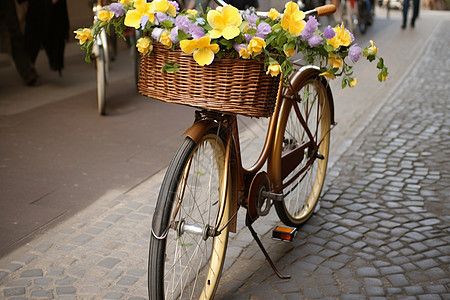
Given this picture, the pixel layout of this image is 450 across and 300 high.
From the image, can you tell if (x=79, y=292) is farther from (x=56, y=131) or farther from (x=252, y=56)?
(x=56, y=131)

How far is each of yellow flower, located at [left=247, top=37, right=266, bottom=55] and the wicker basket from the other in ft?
0.35

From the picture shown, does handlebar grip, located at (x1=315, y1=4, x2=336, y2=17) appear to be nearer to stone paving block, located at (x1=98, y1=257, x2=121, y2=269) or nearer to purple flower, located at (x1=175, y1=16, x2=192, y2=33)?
purple flower, located at (x1=175, y1=16, x2=192, y2=33)

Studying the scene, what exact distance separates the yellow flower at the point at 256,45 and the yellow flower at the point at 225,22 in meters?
0.07

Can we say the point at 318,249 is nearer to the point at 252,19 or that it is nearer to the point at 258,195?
the point at 258,195

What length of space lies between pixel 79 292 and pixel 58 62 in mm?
5360

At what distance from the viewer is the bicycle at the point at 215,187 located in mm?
2723

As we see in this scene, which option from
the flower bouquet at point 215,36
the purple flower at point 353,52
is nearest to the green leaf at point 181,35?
the flower bouquet at point 215,36

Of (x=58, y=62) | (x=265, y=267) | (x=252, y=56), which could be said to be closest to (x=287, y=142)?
(x=265, y=267)

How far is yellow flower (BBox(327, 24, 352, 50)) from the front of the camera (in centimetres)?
281

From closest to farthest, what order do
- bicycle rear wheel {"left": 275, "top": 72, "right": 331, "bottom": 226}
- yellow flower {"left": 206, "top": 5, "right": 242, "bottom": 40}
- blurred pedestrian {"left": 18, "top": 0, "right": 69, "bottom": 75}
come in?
yellow flower {"left": 206, "top": 5, "right": 242, "bottom": 40} < bicycle rear wheel {"left": 275, "top": 72, "right": 331, "bottom": 226} < blurred pedestrian {"left": 18, "top": 0, "right": 69, "bottom": 75}

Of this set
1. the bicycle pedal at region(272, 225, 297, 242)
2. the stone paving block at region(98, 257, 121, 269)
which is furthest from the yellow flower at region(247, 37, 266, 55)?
the stone paving block at region(98, 257, 121, 269)

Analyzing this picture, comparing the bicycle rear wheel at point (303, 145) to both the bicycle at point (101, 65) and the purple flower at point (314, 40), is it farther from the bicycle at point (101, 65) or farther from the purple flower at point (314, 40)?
the bicycle at point (101, 65)

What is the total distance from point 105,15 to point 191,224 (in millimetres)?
1036

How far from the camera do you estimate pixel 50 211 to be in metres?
4.41
